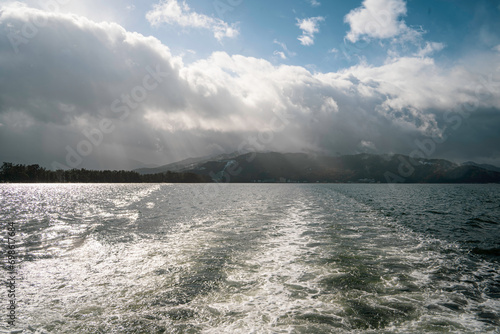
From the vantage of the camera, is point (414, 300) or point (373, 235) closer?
point (414, 300)

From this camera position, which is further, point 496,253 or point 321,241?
point 321,241

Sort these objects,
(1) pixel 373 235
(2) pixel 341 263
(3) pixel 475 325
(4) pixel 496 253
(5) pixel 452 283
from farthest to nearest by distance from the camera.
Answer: (1) pixel 373 235 < (4) pixel 496 253 < (2) pixel 341 263 < (5) pixel 452 283 < (3) pixel 475 325

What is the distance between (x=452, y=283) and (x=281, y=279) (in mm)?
8832

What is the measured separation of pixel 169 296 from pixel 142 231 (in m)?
18.3

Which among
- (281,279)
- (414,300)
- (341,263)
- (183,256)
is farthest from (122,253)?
(414,300)

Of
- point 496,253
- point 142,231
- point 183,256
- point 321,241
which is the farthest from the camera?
point 142,231

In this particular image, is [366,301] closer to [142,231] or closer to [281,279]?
[281,279]

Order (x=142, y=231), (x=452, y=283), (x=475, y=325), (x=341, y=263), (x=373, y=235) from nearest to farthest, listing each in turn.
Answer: (x=475, y=325)
(x=452, y=283)
(x=341, y=263)
(x=373, y=235)
(x=142, y=231)

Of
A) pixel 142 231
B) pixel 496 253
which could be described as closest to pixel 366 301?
pixel 496 253

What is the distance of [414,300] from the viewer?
11.3 meters

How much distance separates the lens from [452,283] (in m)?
13.4

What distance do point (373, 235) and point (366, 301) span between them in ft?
53.9

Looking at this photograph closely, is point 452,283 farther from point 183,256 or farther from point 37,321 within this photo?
point 37,321

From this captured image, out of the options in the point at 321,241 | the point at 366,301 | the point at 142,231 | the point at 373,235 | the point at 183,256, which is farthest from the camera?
the point at 142,231
